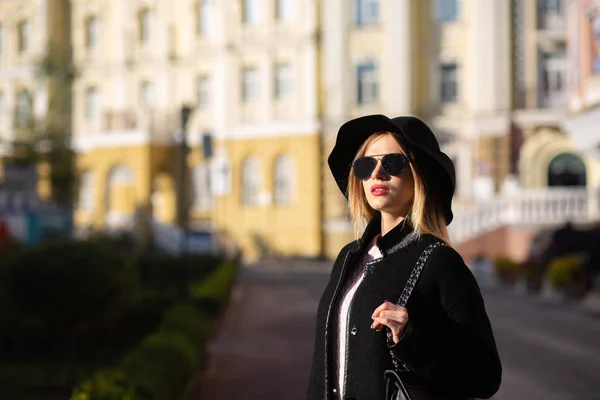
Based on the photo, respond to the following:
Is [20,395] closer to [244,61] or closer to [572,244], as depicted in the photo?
[572,244]

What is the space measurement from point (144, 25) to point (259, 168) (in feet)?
34.3

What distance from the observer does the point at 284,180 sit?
37.1m

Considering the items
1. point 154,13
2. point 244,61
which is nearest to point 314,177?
point 244,61

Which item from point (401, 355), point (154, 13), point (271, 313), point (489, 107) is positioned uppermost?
point (154, 13)

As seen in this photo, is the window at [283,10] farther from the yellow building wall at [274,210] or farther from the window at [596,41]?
the window at [596,41]

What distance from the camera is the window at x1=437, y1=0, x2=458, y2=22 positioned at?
114 feet

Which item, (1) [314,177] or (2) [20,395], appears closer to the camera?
(2) [20,395]

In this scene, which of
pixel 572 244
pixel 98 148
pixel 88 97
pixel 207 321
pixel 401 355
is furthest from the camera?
pixel 88 97

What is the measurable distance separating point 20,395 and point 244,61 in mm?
28653

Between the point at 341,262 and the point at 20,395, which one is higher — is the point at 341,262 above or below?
above

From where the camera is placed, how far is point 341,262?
335cm

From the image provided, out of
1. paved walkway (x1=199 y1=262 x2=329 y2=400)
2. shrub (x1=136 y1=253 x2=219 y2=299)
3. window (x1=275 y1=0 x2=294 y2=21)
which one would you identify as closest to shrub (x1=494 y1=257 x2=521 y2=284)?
paved walkway (x1=199 y1=262 x2=329 y2=400)

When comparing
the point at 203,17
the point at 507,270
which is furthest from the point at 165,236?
the point at 507,270

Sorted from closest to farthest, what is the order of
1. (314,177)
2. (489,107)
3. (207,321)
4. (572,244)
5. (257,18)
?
(207,321) < (572,244) < (489,107) < (314,177) < (257,18)
